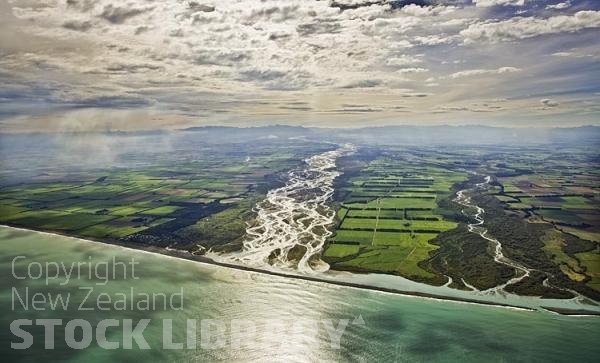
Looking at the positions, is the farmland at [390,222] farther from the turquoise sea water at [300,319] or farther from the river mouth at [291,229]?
the turquoise sea water at [300,319]

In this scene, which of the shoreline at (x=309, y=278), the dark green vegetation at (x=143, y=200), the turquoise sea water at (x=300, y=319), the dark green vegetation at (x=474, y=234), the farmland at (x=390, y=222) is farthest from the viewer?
the dark green vegetation at (x=143, y=200)

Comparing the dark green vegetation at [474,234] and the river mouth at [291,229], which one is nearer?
the dark green vegetation at [474,234]

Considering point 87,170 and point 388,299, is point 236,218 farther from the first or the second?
point 87,170

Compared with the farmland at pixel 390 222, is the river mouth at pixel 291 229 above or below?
below

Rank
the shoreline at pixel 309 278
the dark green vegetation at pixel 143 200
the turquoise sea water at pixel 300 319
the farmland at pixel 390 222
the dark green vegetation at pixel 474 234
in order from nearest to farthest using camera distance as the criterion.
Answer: the turquoise sea water at pixel 300 319, the shoreline at pixel 309 278, the dark green vegetation at pixel 474 234, the farmland at pixel 390 222, the dark green vegetation at pixel 143 200

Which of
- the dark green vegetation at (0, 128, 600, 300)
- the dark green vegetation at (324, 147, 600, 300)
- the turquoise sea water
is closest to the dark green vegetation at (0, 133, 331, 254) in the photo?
the dark green vegetation at (0, 128, 600, 300)

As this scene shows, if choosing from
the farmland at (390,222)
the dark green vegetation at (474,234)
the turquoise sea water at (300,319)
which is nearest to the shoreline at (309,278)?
the turquoise sea water at (300,319)
